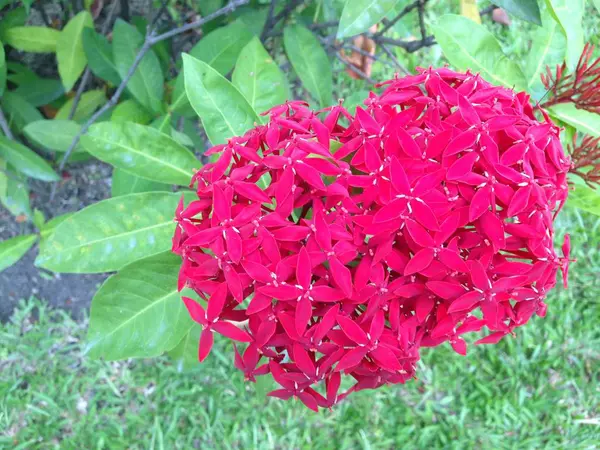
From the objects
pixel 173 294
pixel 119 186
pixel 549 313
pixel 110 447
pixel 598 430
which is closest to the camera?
pixel 173 294

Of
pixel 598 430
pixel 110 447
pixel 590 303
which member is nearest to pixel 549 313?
pixel 590 303

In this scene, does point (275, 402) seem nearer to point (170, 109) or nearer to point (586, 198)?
point (170, 109)

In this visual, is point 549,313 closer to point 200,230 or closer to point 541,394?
point 541,394

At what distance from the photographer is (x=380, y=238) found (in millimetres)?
816

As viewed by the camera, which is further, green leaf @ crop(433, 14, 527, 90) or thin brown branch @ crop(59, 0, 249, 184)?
thin brown branch @ crop(59, 0, 249, 184)

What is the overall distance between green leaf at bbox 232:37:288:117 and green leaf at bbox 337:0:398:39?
1.06 feet

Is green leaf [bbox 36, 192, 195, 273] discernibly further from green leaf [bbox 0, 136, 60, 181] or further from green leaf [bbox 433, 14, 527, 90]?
green leaf [bbox 433, 14, 527, 90]

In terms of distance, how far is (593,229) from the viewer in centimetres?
262

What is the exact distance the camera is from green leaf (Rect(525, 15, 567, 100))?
1.26m

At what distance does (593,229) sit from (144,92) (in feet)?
6.70

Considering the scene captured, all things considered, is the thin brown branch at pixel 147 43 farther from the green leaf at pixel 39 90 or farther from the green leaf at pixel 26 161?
the green leaf at pixel 39 90

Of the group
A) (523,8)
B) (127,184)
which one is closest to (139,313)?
(127,184)

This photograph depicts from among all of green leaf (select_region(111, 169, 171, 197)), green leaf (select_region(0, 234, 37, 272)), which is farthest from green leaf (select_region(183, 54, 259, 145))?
green leaf (select_region(0, 234, 37, 272))

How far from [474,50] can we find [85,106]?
1190 millimetres
